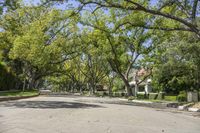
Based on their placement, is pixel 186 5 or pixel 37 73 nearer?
pixel 186 5

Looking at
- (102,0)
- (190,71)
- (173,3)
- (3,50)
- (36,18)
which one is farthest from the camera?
(3,50)

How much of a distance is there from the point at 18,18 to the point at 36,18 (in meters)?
2.80

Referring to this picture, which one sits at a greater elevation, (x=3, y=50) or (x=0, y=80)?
(x=3, y=50)

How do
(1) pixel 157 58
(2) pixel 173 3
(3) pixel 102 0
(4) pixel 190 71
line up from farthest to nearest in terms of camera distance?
(1) pixel 157 58, (4) pixel 190 71, (2) pixel 173 3, (3) pixel 102 0

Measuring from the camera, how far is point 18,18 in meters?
53.3

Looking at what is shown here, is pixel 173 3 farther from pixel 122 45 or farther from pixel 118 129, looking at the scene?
pixel 122 45

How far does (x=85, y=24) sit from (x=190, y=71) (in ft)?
49.7

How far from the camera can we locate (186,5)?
1030 inches

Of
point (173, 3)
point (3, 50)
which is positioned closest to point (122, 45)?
point (3, 50)

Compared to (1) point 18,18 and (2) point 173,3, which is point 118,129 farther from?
(1) point 18,18

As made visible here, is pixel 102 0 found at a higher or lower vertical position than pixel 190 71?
higher

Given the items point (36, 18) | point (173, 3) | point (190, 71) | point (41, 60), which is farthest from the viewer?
point (36, 18)

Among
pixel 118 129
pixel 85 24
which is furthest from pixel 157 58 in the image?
pixel 118 129

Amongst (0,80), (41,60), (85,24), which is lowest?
(0,80)
